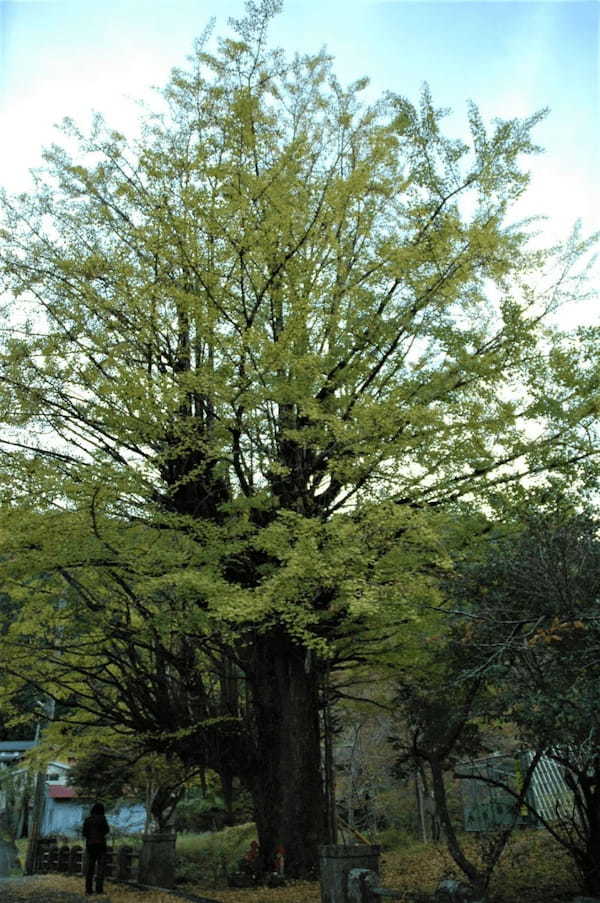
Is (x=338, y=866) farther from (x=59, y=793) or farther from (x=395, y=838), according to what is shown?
(x=59, y=793)

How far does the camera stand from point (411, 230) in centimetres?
955

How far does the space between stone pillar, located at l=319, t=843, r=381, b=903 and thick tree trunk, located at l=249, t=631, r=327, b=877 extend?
10.6 ft

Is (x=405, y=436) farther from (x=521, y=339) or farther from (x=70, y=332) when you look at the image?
(x=70, y=332)

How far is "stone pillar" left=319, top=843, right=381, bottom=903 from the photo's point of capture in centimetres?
644

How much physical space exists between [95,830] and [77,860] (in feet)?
20.8

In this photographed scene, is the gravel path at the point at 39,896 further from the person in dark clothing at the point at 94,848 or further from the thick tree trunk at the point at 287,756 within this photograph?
the thick tree trunk at the point at 287,756

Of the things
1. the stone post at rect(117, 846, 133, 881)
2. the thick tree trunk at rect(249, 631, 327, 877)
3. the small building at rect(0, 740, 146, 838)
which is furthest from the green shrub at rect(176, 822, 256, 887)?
the small building at rect(0, 740, 146, 838)

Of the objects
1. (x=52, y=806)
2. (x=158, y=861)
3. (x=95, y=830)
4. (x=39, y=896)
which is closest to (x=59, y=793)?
(x=52, y=806)

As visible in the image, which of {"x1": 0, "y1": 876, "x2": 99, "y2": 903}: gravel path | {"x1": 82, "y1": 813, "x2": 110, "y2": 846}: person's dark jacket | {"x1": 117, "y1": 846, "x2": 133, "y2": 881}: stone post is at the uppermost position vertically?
{"x1": 82, "y1": 813, "x2": 110, "y2": 846}: person's dark jacket

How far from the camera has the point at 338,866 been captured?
21.4 feet

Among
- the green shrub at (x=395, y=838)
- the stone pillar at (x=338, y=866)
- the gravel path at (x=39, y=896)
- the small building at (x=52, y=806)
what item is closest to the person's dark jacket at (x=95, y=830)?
the gravel path at (x=39, y=896)

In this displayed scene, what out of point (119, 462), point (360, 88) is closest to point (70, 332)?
point (119, 462)

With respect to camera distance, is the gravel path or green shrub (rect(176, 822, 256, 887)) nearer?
the gravel path

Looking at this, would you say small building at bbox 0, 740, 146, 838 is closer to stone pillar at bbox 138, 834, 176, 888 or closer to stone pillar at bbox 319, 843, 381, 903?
stone pillar at bbox 138, 834, 176, 888
